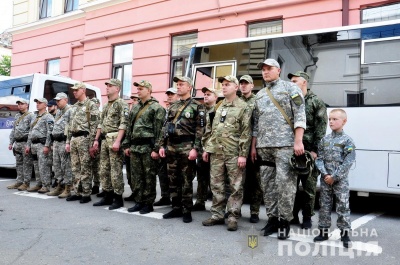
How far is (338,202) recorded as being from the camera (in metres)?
3.55

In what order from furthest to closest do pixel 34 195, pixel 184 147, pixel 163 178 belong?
pixel 34 195
pixel 163 178
pixel 184 147

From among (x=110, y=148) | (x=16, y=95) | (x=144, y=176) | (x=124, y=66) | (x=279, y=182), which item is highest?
(x=124, y=66)

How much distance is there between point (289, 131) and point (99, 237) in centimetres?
231

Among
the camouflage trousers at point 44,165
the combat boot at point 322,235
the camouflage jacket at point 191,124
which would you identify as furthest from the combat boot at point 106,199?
the combat boot at point 322,235

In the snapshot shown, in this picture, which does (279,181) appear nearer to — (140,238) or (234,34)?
(140,238)

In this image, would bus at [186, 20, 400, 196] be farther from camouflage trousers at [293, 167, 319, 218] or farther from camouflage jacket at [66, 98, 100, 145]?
camouflage jacket at [66, 98, 100, 145]

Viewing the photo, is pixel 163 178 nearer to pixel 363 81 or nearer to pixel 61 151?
pixel 61 151

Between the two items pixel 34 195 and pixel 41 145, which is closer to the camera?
pixel 34 195

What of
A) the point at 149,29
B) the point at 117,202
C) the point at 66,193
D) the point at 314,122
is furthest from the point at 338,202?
the point at 149,29

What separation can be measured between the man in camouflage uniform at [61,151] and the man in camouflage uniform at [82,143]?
27 centimetres

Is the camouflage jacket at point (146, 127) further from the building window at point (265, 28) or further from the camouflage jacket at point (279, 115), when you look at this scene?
the building window at point (265, 28)

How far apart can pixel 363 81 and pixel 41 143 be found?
5591 millimetres

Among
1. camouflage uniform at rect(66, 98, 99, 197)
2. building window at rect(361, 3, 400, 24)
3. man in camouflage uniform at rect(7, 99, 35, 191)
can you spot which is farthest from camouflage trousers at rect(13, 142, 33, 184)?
building window at rect(361, 3, 400, 24)

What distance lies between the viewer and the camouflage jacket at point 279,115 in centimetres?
362
